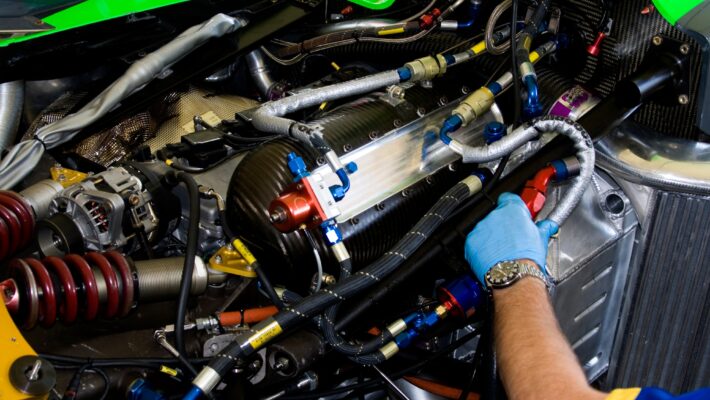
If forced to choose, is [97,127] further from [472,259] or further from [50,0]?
[472,259]

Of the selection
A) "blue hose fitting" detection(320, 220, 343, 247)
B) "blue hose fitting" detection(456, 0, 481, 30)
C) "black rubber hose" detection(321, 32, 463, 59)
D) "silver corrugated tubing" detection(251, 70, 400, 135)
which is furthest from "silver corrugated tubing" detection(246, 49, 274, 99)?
"blue hose fitting" detection(320, 220, 343, 247)

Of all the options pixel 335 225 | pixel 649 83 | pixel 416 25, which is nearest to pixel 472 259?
pixel 335 225

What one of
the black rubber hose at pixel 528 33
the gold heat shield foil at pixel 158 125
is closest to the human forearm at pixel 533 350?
the black rubber hose at pixel 528 33

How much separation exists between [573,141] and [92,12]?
3.79 ft

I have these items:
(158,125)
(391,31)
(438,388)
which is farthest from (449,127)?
(158,125)

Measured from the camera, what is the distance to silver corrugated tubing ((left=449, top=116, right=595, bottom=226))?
1.92 m

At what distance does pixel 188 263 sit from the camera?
1700mm

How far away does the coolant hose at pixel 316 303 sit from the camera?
1574mm

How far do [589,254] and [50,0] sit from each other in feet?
4.56

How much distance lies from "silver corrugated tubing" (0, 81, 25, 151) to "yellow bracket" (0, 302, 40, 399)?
767 millimetres

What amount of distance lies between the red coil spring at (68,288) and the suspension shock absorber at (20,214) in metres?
0.13

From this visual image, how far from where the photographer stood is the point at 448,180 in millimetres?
2096

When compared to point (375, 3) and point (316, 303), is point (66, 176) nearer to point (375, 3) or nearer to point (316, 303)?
point (316, 303)

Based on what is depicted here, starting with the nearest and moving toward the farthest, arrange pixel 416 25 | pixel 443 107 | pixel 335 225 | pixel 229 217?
pixel 335 225 → pixel 229 217 → pixel 443 107 → pixel 416 25
